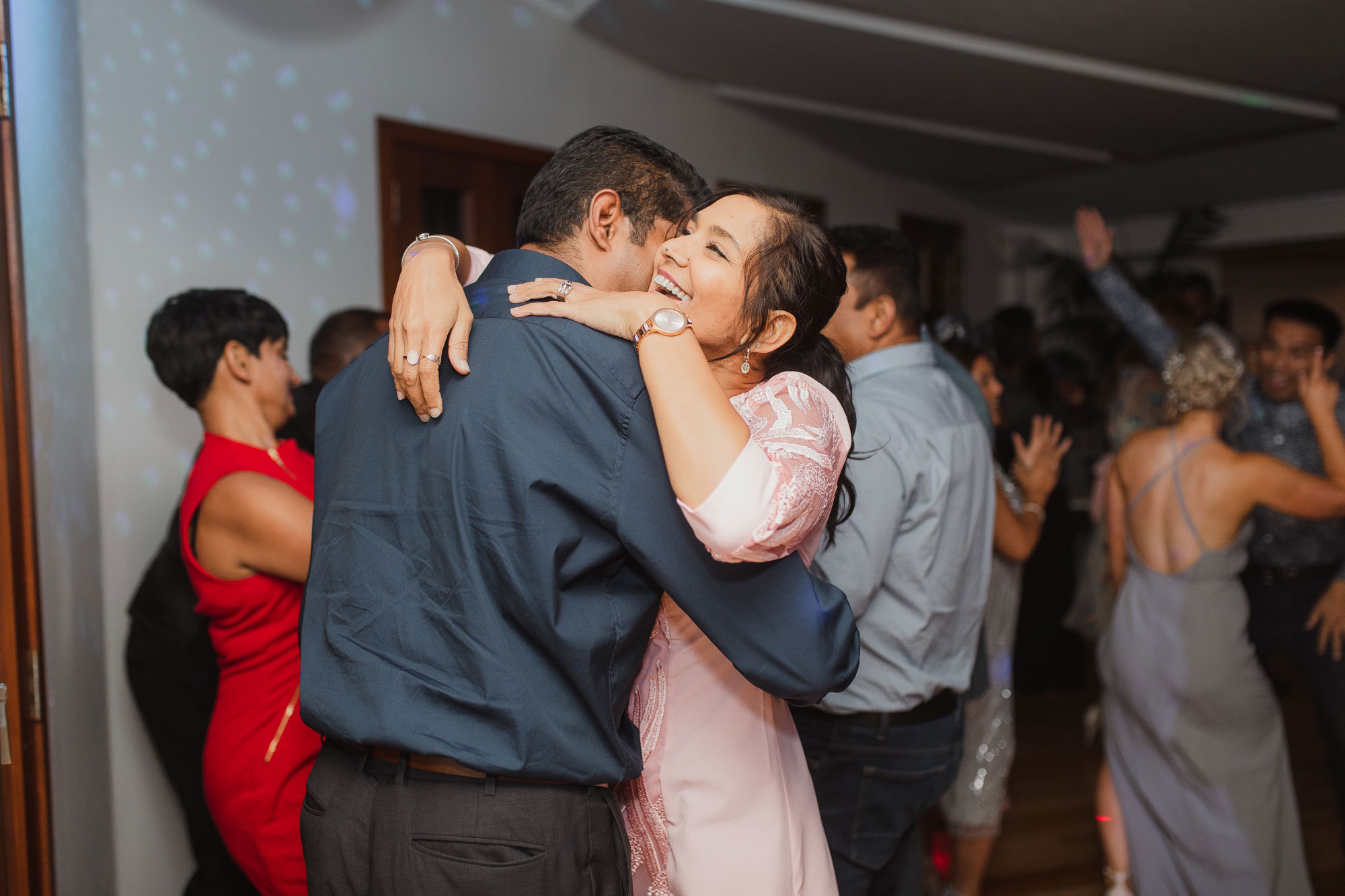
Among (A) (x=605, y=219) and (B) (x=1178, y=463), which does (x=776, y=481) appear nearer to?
(A) (x=605, y=219)

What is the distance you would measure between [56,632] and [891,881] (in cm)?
173

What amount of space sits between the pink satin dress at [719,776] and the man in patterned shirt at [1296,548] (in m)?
2.27

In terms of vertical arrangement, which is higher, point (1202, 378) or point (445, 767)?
point (1202, 378)

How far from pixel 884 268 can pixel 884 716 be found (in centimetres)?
89

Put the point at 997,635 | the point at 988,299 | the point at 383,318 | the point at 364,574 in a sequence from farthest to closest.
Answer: the point at 988,299 → the point at 997,635 → the point at 383,318 → the point at 364,574

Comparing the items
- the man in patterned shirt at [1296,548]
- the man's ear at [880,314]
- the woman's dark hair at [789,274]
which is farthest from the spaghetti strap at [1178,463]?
the woman's dark hair at [789,274]

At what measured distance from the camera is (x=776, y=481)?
2.94 feet

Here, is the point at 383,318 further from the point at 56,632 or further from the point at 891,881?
the point at 891,881

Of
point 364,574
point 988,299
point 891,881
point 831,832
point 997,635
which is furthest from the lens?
point 988,299

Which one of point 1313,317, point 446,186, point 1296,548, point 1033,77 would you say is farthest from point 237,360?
point 1033,77

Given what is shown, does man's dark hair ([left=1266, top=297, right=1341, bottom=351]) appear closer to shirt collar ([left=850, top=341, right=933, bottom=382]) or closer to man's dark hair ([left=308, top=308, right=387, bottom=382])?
shirt collar ([left=850, top=341, right=933, bottom=382])

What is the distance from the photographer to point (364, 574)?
3.38ft

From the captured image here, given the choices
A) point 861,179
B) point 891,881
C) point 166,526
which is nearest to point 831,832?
point 891,881

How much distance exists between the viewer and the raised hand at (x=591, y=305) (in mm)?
975
